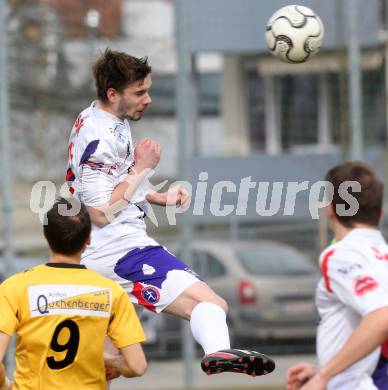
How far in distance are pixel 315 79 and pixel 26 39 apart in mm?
6525

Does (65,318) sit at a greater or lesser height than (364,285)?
lesser

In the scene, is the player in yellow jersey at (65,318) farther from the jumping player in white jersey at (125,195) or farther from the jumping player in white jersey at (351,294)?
the jumping player in white jersey at (351,294)

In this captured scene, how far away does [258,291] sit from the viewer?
1350 centimetres

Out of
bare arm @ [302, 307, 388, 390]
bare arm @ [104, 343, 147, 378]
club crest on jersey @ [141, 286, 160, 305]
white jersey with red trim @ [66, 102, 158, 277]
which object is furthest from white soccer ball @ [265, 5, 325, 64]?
bare arm @ [302, 307, 388, 390]

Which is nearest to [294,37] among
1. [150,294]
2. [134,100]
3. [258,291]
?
[134,100]

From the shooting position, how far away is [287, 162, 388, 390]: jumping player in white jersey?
4.76m

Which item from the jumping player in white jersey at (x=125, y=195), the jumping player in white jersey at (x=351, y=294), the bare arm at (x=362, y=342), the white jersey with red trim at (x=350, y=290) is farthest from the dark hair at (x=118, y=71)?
the bare arm at (x=362, y=342)

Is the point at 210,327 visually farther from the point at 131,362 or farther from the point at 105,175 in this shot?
the point at 105,175

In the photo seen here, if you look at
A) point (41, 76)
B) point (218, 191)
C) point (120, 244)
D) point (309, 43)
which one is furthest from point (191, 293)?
point (41, 76)

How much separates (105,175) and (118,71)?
1.77ft

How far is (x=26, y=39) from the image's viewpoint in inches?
625

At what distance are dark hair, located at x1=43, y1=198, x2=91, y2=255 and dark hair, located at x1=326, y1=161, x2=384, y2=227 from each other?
3.59 feet

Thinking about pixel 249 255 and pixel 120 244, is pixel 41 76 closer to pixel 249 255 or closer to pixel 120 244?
pixel 249 255

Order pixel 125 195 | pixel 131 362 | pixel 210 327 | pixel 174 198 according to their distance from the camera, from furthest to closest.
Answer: pixel 174 198, pixel 125 195, pixel 210 327, pixel 131 362
